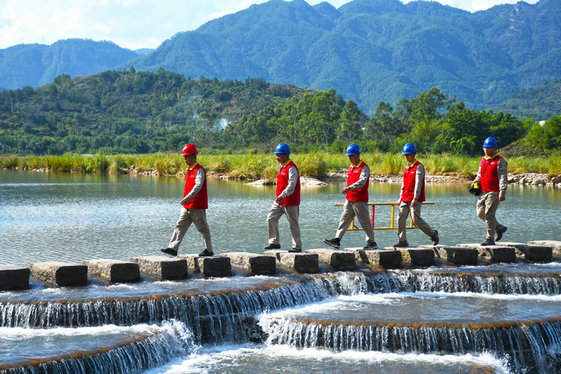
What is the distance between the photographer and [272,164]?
145ft

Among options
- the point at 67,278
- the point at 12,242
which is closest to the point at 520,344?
the point at 67,278

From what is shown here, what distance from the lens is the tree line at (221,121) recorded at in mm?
66125

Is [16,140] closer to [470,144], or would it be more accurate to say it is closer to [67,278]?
[470,144]

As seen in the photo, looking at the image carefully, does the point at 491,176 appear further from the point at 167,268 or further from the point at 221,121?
the point at 221,121

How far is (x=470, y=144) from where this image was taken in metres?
61.6

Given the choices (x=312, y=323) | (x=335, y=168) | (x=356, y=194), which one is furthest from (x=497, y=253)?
(x=335, y=168)

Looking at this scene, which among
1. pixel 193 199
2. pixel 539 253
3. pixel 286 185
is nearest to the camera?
pixel 193 199

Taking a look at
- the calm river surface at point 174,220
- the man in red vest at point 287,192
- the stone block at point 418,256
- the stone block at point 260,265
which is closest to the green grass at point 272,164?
the calm river surface at point 174,220

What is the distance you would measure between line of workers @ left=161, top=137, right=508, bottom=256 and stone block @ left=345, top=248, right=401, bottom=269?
0.39 m

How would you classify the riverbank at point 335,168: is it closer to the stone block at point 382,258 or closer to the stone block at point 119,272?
the stone block at point 382,258

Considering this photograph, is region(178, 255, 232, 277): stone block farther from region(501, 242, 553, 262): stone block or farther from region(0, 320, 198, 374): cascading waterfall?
region(501, 242, 553, 262): stone block

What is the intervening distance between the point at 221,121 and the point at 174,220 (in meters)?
124

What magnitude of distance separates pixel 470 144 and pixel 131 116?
10795cm

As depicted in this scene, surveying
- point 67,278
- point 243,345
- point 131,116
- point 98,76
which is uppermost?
point 98,76
